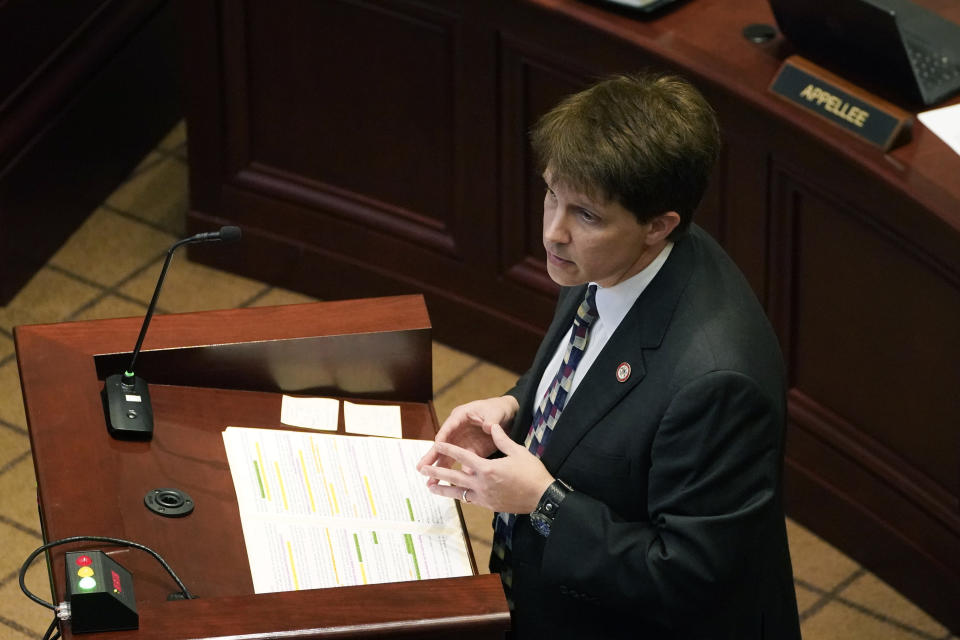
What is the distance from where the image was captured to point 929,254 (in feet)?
9.95

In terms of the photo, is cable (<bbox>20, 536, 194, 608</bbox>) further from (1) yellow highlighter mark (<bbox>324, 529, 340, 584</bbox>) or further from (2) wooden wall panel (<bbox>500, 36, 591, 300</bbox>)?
(2) wooden wall panel (<bbox>500, 36, 591, 300</bbox>)

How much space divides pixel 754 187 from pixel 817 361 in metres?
0.42

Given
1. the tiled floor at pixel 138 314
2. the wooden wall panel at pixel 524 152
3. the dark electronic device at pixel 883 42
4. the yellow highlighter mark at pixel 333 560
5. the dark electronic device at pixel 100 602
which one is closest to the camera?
the dark electronic device at pixel 100 602

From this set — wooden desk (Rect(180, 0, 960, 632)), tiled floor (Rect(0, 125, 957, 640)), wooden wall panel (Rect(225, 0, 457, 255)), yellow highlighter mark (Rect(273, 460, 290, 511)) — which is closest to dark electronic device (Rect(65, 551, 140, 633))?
yellow highlighter mark (Rect(273, 460, 290, 511))

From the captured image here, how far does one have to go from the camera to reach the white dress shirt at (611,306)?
201 centimetres

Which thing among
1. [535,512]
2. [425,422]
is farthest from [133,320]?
[535,512]

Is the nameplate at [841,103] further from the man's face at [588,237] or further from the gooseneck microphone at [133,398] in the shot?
the gooseneck microphone at [133,398]

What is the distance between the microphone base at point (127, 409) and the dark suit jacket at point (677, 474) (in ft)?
1.97

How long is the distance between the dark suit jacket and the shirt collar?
0.06 ft

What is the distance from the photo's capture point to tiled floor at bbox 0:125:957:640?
3.35 m

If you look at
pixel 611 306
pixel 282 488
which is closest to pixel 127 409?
pixel 282 488

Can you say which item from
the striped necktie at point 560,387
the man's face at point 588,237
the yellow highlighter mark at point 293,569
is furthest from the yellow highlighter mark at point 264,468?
the man's face at point 588,237

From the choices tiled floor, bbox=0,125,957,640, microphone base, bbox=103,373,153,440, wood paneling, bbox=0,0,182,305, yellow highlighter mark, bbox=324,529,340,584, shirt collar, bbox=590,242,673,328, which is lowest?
tiled floor, bbox=0,125,957,640

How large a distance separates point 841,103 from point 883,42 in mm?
164
